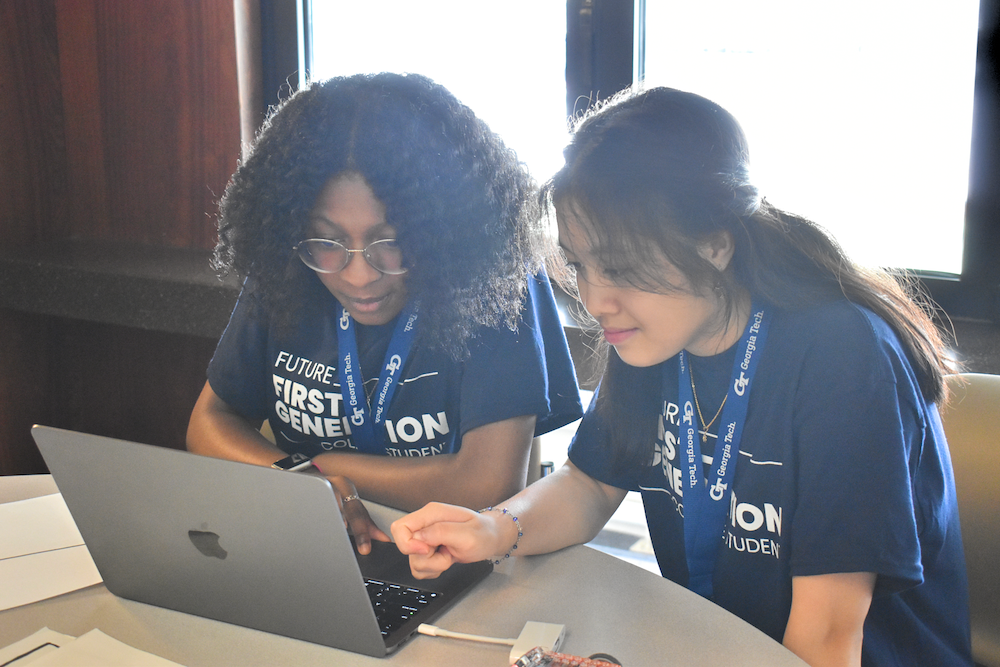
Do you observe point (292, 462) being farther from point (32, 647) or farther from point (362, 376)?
point (32, 647)

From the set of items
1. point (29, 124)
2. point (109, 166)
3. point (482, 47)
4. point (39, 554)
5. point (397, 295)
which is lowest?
point (39, 554)

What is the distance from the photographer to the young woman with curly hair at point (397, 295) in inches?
52.7

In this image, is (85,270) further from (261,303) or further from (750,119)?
(750,119)

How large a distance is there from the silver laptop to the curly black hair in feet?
1.80

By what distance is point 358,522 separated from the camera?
1146mm

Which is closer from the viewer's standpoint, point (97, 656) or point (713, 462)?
point (97, 656)

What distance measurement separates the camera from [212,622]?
944 mm

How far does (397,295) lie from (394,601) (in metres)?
0.59

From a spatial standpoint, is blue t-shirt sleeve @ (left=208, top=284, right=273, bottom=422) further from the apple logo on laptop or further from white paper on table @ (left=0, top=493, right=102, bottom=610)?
the apple logo on laptop

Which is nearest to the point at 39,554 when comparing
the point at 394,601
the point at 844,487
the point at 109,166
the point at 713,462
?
the point at 394,601

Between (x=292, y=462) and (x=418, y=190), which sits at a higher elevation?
(x=418, y=190)

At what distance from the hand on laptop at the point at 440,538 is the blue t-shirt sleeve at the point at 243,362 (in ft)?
2.22

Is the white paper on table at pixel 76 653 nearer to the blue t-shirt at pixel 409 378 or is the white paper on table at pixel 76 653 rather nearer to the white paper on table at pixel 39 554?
the white paper on table at pixel 39 554

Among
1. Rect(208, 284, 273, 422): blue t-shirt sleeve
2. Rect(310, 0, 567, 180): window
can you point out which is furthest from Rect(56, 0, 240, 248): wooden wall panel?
Rect(208, 284, 273, 422): blue t-shirt sleeve
